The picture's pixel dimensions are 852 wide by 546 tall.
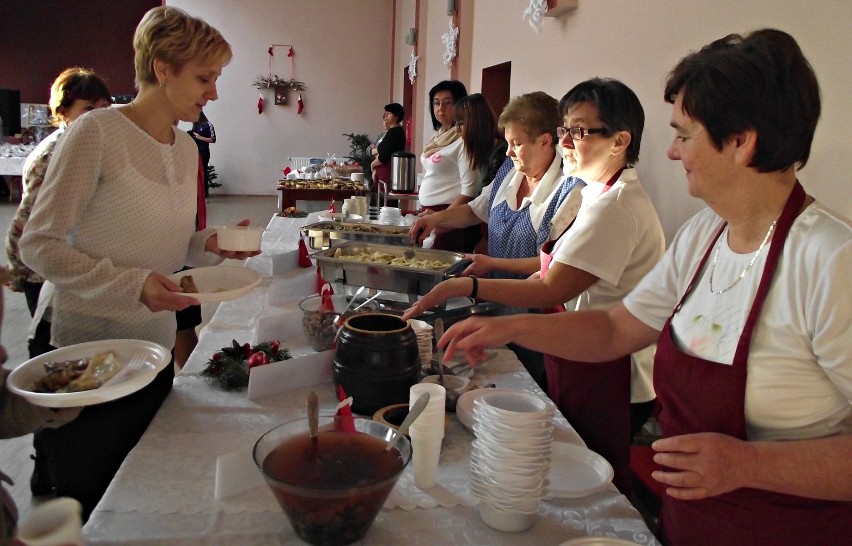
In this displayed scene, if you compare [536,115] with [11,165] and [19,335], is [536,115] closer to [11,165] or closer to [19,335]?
[19,335]

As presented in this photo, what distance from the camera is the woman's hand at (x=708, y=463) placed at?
85 cm

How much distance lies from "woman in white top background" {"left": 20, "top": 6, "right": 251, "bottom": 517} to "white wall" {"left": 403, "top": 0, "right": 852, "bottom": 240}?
1447 millimetres

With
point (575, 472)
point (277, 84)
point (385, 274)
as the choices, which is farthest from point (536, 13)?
point (277, 84)

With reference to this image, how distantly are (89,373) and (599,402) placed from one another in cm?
113

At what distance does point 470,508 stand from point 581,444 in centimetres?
32

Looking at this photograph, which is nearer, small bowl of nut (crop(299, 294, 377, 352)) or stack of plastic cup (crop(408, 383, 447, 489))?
stack of plastic cup (crop(408, 383, 447, 489))

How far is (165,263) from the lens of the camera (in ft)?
5.30

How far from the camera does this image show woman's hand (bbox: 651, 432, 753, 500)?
2.78 feet

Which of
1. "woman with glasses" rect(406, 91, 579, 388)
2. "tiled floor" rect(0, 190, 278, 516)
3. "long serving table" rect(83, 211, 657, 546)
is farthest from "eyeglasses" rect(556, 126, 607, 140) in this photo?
"tiled floor" rect(0, 190, 278, 516)

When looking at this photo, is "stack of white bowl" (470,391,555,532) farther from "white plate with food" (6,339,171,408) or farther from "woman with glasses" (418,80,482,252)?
"woman with glasses" (418,80,482,252)

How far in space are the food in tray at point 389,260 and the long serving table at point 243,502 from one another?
89 centimetres

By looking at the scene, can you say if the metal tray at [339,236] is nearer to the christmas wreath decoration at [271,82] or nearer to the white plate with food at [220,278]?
the white plate with food at [220,278]

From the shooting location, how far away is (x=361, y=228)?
2.91 meters

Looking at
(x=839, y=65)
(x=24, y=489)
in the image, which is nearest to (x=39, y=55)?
(x=24, y=489)
